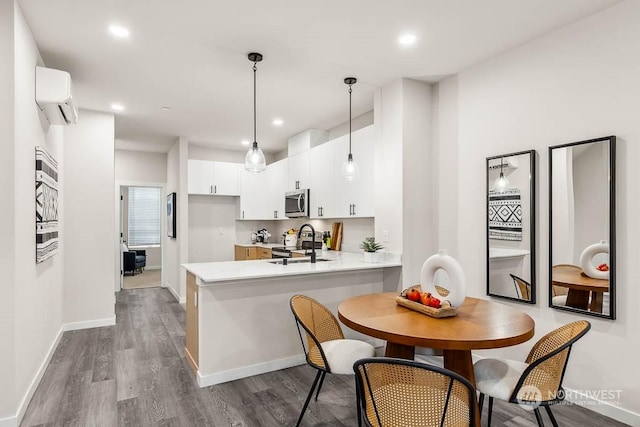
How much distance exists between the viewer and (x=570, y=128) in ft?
8.66

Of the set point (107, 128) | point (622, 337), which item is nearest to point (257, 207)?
point (107, 128)

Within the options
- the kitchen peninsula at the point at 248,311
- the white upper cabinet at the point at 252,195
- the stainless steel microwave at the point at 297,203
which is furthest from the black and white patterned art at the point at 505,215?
the white upper cabinet at the point at 252,195

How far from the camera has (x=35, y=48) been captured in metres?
2.89

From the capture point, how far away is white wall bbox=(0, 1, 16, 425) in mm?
2281

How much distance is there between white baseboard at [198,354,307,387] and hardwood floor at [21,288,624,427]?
5 cm

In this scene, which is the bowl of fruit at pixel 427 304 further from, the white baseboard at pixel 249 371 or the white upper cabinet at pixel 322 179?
the white upper cabinet at pixel 322 179

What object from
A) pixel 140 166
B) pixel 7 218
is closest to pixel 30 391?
pixel 7 218

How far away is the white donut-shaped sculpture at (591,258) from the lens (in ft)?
7.98

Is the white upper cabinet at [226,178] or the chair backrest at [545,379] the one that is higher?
the white upper cabinet at [226,178]

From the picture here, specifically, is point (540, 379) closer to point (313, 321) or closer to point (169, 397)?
A: point (313, 321)

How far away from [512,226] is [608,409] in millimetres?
1352

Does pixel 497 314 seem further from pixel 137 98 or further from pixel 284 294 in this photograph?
pixel 137 98

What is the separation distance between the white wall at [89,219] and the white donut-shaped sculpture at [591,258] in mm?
4869

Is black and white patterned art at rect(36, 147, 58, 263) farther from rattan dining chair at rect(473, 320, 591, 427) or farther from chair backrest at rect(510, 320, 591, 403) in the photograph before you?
chair backrest at rect(510, 320, 591, 403)
